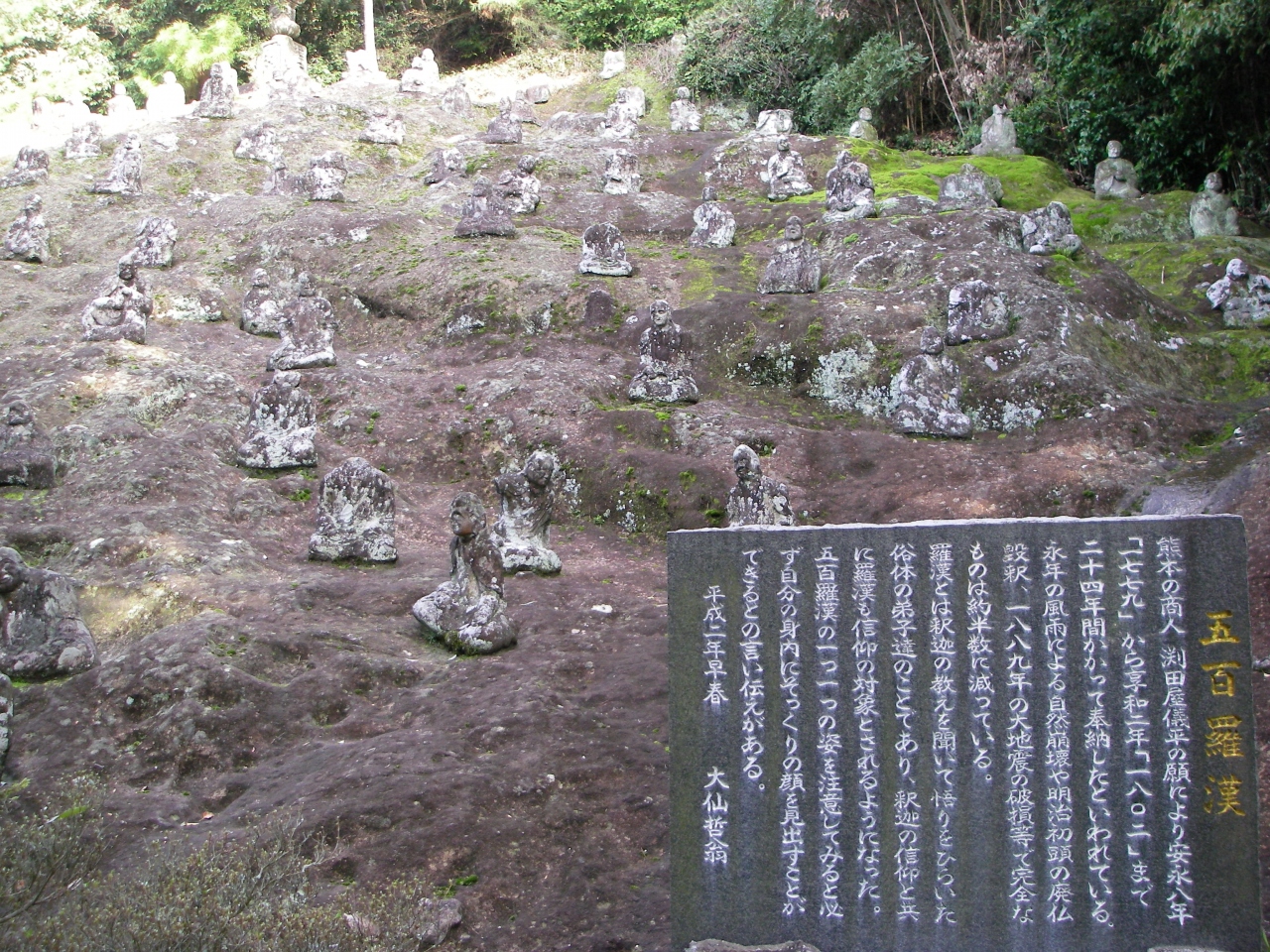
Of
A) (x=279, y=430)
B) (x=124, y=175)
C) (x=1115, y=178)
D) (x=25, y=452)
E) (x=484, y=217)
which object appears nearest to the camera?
(x=25, y=452)

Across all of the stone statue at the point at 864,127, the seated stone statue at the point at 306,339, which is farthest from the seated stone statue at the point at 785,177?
the seated stone statue at the point at 306,339

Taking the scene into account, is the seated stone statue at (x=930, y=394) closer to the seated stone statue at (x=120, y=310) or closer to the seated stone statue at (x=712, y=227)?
the seated stone statue at (x=712, y=227)

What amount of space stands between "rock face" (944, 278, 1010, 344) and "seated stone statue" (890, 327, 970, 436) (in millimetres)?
650

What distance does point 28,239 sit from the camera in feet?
56.7

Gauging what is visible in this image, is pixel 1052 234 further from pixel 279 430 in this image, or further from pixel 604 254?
pixel 279 430

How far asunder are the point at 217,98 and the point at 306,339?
14.2 metres

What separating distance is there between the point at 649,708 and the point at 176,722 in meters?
A: 3.14

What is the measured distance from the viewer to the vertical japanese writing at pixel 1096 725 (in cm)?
443

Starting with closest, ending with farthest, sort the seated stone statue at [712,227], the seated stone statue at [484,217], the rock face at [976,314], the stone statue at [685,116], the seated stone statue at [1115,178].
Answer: the rock face at [976,314], the seated stone statue at [484,217], the seated stone statue at [712,227], the seated stone statue at [1115,178], the stone statue at [685,116]

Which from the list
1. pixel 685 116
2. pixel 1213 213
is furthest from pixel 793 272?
pixel 685 116

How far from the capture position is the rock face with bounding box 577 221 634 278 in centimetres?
1544

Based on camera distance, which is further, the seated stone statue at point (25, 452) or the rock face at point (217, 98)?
the rock face at point (217, 98)

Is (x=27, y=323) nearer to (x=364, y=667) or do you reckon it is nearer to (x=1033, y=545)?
(x=364, y=667)

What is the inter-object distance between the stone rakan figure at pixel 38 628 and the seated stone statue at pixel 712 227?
11724 mm
